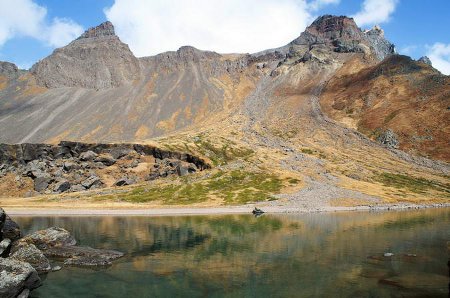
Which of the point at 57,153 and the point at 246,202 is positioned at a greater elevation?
the point at 57,153

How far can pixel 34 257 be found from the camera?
49125 millimetres

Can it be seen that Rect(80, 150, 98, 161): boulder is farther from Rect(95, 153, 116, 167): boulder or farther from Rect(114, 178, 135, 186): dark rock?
Rect(114, 178, 135, 186): dark rock

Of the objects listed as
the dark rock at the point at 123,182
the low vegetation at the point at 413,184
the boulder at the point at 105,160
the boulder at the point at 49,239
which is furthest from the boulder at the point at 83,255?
the low vegetation at the point at 413,184

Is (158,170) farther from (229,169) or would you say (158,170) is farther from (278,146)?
(278,146)

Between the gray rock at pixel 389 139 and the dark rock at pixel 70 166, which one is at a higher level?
the gray rock at pixel 389 139

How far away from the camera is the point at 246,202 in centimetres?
11969

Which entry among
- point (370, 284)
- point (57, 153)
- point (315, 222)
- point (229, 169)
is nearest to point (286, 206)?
point (315, 222)

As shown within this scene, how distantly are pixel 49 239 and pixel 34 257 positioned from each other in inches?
432

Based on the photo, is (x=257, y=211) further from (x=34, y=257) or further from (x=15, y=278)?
(x=15, y=278)

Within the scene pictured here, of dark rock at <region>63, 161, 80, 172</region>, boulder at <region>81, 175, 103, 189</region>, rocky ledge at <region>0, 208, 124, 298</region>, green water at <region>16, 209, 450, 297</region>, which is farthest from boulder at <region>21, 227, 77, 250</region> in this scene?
dark rock at <region>63, 161, 80, 172</region>

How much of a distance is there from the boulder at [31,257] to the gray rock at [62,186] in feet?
299

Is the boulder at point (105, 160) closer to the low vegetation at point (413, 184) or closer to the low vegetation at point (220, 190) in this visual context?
the low vegetation at point (220, 190)

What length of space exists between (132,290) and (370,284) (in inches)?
923

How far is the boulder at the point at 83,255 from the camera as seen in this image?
51.0m
